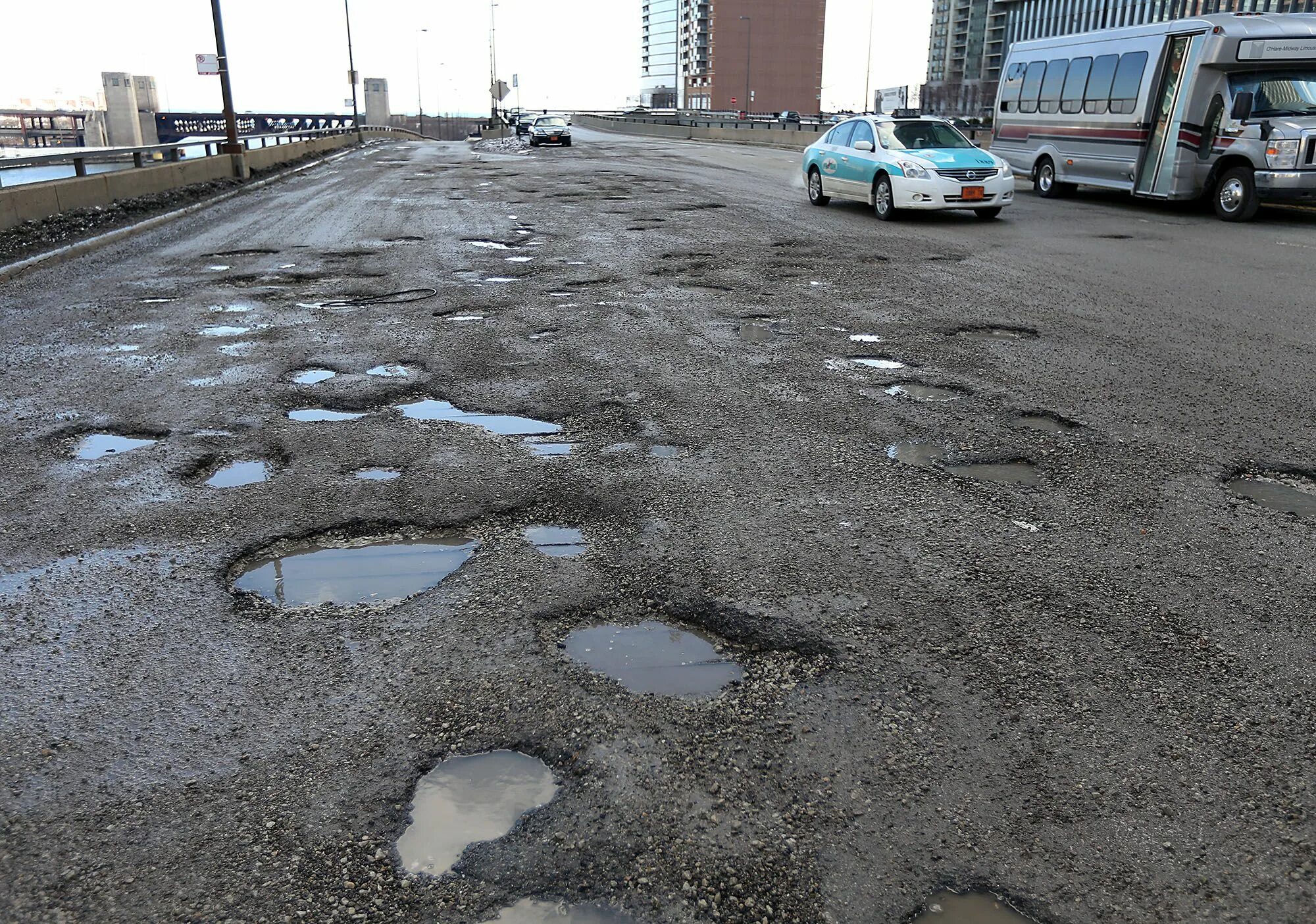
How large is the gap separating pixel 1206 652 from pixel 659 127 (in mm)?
69761

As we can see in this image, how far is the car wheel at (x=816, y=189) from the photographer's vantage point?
1741cm

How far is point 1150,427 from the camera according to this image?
5.38 m

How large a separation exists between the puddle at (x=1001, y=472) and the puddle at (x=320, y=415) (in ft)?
10.9

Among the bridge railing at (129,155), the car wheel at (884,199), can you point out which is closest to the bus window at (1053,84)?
the car wheel at (884,199)

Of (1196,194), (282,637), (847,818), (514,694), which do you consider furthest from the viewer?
(1196,194)

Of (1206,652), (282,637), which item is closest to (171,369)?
(282,637)

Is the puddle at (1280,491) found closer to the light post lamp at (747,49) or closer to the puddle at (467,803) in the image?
the puddle at (467,803)

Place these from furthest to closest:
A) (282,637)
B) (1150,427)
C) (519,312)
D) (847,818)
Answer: (519,312), (1150,427), (282,637), (847,818)

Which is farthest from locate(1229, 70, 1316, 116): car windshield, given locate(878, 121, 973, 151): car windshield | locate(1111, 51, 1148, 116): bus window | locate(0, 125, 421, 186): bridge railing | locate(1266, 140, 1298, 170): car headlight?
locate(0, 125, 421, 186): bridge railing

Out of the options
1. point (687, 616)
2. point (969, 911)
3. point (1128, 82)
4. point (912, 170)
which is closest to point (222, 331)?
point (687, 616)

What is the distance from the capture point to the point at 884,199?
15602mm

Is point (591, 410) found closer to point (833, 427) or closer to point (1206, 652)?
point (833, 427)

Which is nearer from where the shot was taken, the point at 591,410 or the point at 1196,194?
the point at 591,410

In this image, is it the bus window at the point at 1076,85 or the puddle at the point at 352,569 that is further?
A: the bus window at the point at 1076,85
